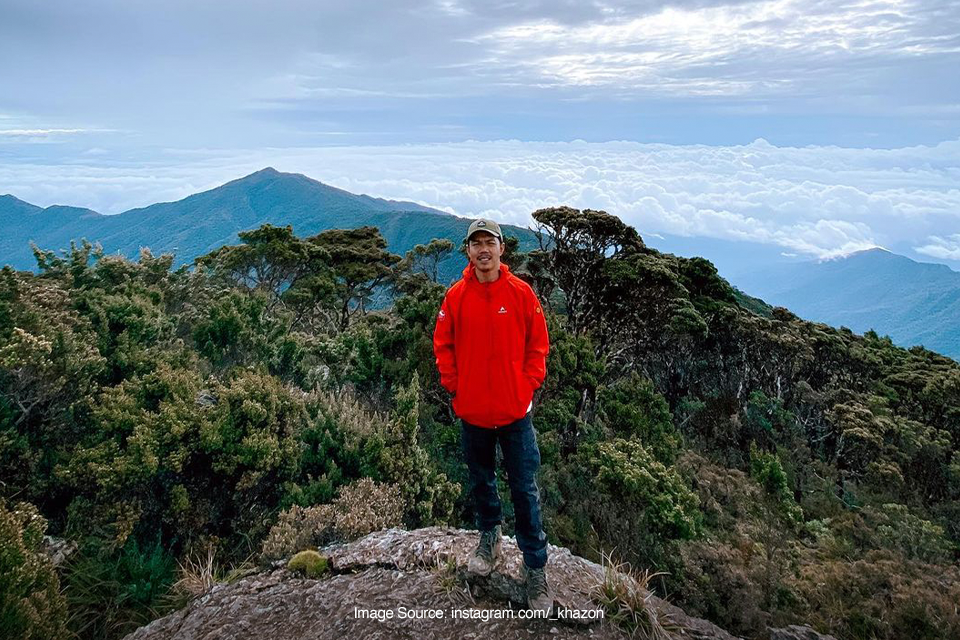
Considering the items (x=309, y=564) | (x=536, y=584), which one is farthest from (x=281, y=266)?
(x=536, y=584)

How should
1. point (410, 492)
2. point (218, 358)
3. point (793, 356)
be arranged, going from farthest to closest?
point (793, 356)
point (218, 358)
point (410, 492)

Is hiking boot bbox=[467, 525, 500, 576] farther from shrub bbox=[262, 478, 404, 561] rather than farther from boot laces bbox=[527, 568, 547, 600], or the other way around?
shrub bbox=[262, 478, 404, 561]

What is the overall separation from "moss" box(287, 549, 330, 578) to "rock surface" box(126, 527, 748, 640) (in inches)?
2.8

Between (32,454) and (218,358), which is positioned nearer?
(32,454)

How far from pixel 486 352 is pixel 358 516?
3.21 m

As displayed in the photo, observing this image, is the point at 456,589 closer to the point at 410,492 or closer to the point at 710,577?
the point at 410,492

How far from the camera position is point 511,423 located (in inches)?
151

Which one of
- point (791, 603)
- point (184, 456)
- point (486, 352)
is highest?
point (486, 352)

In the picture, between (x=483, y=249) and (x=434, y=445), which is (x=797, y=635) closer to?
(x=483, y=249)

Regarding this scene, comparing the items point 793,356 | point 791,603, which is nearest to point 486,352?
point 791,603

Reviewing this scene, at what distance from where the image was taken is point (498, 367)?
3.71 meters

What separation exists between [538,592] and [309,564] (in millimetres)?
2253

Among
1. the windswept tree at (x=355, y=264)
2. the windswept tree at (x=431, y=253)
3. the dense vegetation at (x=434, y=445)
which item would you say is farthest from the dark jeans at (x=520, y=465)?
the windswept tree at (x=431, y=253)

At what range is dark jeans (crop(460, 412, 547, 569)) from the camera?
3871 mm
